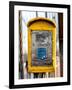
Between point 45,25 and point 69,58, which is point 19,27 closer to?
point 45,25

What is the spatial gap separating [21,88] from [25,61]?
187 mm

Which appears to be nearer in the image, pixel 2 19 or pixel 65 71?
pixel 2 19

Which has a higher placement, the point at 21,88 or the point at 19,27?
the point at 19,27

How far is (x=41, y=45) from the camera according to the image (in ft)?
5.88

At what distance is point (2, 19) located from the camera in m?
1.74

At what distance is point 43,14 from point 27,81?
1.60ft

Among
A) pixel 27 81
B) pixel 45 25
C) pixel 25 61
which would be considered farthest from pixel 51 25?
pixel 27 81

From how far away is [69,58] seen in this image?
73.3 inches

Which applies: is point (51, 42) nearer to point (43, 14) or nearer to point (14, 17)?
point (43, 14)

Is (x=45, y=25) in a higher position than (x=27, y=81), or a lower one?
higher

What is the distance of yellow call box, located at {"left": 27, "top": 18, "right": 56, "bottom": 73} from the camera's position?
5.81 feet

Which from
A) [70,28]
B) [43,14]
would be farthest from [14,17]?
[70,28]

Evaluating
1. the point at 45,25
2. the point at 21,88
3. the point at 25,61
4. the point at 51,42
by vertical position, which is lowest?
the point at 21,88

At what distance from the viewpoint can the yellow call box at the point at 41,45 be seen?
1.77 meters
